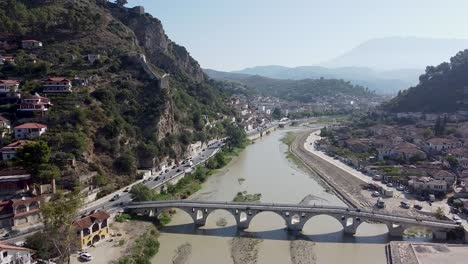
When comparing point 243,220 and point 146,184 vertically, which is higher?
point 146,184

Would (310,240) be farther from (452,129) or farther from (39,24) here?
(39,24)

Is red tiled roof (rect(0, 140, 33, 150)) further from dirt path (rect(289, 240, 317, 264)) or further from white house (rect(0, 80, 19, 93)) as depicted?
dirt path (rect(289, 240, 317, 264))

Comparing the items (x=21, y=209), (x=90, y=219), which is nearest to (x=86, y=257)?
(x=90, y=219)

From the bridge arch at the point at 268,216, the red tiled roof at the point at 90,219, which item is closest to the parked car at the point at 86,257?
the red tiled roof at the point at 90,219

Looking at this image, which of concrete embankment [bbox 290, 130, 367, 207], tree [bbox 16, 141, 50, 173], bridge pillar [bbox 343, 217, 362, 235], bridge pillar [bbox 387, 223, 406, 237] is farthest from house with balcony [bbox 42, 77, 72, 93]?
bridge pillar [bbox 387, 223, 406, 237]

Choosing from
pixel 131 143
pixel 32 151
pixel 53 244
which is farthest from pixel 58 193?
pixel 131 143

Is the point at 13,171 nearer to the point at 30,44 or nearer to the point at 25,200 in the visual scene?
the point at 25,200

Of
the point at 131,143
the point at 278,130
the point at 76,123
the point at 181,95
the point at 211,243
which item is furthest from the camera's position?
the point at 278,130
